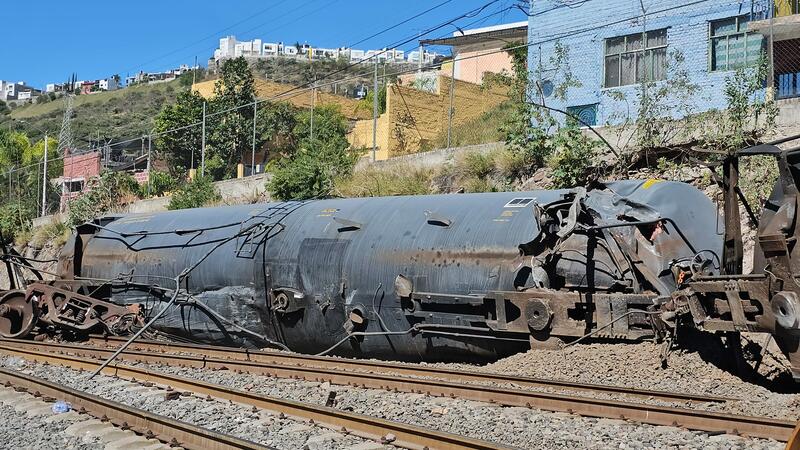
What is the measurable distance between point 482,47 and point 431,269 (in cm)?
3440

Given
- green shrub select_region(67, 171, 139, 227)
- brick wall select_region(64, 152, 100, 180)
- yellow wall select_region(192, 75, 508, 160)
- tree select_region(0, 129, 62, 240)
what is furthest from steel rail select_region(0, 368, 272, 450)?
brick wall select_region(64, 152, 100, 180)

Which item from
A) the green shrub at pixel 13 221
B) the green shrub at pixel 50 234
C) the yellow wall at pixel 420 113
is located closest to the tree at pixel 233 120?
the yellow wall at pixel 420 113

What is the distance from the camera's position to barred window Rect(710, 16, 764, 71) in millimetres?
19641

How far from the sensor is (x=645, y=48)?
21.0 metres

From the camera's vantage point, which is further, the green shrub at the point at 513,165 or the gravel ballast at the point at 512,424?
the green shrub at the point at 513,165

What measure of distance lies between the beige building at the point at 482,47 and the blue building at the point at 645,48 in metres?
14.2

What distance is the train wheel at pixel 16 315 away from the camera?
45.8 feet

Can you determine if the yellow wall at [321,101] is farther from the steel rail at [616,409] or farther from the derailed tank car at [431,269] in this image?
the steel rail at [616,409]

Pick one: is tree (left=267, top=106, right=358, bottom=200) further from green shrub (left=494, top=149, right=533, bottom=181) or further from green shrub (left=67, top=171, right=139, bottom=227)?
green shrub (left=67, top=171, right=139, bottom=227)

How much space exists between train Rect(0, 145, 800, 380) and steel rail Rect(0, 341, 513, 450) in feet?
8.17

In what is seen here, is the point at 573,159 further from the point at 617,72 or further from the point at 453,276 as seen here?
the point at 453,276

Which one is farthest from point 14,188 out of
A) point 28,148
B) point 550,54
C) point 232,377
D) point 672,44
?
point 232,377

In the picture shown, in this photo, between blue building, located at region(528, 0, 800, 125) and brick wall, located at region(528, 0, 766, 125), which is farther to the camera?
brick wall, located at region(528, 0, 766, 125)

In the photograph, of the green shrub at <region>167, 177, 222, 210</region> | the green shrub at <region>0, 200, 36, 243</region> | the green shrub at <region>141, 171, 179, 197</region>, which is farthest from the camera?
the green shrub at <region>141, 171, 179, 197</region>
